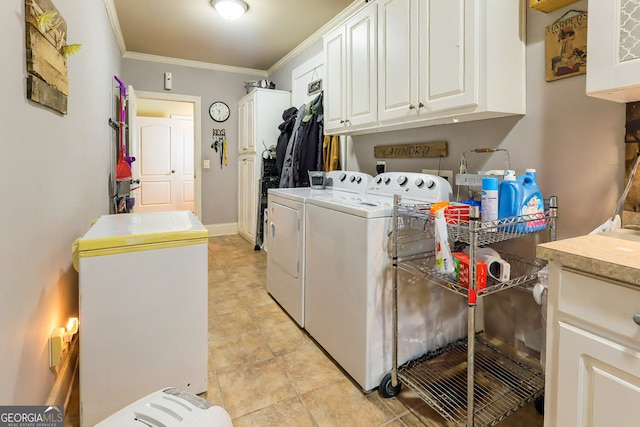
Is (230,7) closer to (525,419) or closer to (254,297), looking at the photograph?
(254,297)

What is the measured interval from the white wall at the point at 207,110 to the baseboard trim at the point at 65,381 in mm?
3387

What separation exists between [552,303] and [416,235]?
0.76 m

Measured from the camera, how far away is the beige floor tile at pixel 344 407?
1490 millimetres

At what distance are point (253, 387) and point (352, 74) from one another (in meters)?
1.98

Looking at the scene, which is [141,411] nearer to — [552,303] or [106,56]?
[552,303]

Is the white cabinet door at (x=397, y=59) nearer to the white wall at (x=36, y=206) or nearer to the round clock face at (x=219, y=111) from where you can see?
the white wall at (x=36, y=206)

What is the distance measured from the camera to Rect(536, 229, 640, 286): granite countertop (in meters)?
0.82

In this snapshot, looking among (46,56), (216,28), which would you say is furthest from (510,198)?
(216,28)

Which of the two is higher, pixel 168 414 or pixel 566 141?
pixel 566 141

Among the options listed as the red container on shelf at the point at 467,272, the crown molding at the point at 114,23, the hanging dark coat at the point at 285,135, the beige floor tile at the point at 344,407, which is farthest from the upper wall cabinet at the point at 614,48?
the crown molding at the point at 114,23

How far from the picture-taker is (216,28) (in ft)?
11.8

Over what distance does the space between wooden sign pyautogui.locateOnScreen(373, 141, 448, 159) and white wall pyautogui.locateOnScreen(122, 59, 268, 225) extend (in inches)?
121

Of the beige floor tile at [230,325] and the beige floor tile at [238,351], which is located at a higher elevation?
the beige floor tile at [230,325]

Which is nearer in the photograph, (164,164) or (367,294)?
(367,294)
